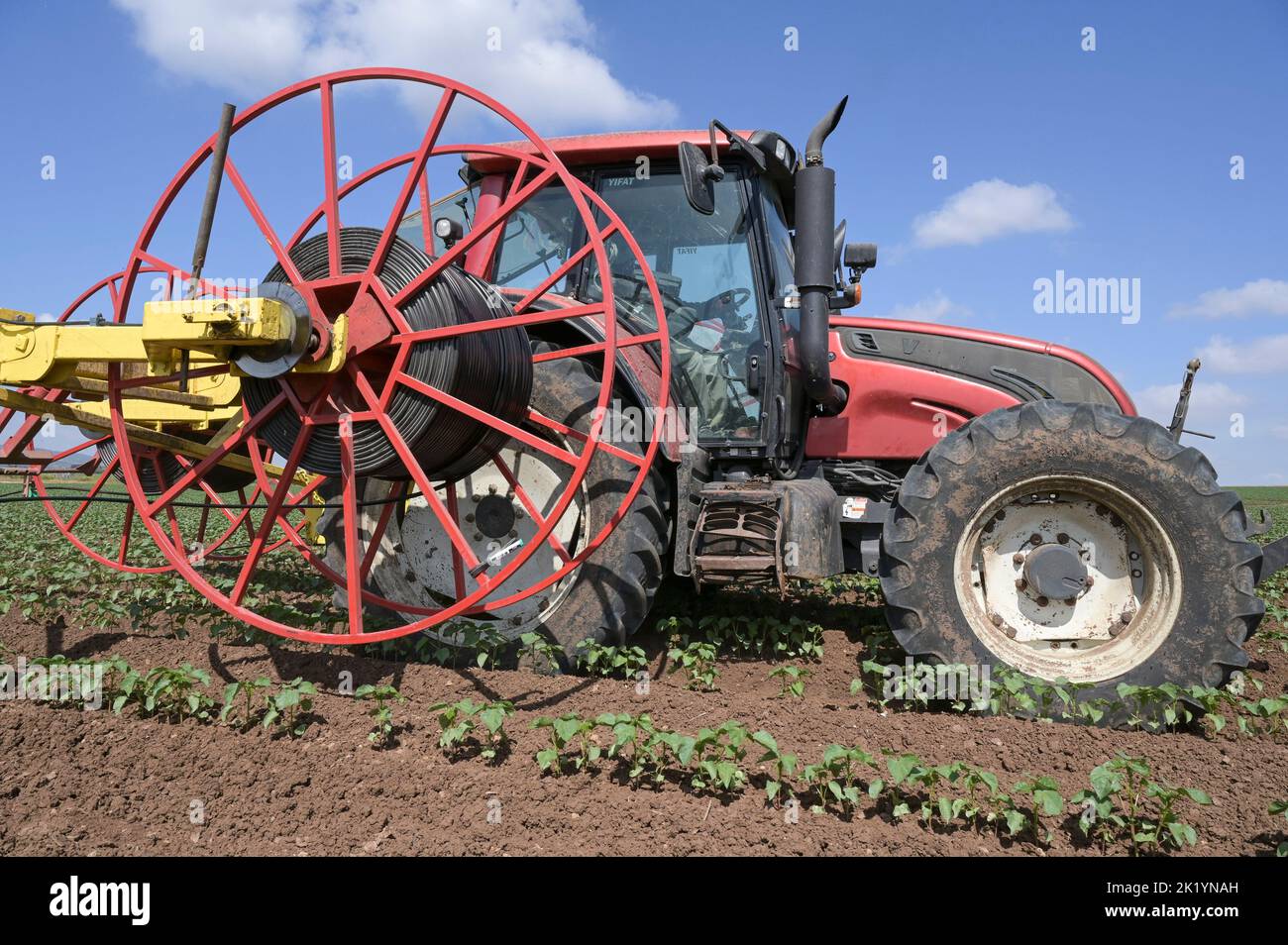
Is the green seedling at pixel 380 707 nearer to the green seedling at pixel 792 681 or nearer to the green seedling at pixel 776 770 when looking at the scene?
the green seedling at pixel 776 770

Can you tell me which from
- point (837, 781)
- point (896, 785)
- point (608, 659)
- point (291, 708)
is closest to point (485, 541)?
point (608, 659)

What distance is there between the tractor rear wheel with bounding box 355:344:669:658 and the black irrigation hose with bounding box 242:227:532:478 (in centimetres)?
40

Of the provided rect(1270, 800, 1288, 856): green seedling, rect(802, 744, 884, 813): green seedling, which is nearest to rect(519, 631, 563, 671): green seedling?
rect(802, 744, 884, 813): green seedling

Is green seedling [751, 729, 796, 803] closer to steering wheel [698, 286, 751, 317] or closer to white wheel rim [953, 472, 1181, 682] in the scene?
white wheel rim [953, 472, 1181, 682]

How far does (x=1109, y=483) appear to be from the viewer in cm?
363

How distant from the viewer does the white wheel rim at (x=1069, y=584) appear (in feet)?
11.9

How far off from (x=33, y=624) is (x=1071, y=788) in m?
5.48

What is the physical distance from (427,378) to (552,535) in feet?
2.90

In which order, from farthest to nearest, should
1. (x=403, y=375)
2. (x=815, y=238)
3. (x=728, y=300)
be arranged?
(x=728, y=300) < (x=815, y=238) < (x=403, y=375)

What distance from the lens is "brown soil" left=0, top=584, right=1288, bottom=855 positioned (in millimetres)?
2539

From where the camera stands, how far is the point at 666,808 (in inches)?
106

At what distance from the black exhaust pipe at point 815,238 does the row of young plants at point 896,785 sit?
6.17ft

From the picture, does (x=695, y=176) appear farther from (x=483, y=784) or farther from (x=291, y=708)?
(x=291, y=708)
